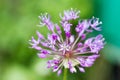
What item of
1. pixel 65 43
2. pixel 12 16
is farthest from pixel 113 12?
pixel 65 43

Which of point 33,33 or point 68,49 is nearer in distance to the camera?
point 68,49

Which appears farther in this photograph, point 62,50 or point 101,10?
point 101,10

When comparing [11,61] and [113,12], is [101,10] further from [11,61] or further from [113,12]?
[11,61]

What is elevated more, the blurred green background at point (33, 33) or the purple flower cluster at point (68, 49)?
the blurred green background at point (33, 33)

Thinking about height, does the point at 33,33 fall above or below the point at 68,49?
above

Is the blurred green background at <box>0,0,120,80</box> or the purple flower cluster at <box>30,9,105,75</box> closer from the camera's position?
the purple flower cluster at <box>30,9,105,75</box>

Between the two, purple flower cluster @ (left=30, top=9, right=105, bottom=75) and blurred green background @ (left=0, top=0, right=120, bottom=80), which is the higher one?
blurred green background @ (left=0, top=0, right=120, bottom=80)

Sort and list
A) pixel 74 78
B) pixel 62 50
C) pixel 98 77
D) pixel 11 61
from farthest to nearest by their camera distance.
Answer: pixel 98 77 → pixel 11 61 → pixel 74 78 → pixel 62 50

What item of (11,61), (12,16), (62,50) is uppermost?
(12,16)
